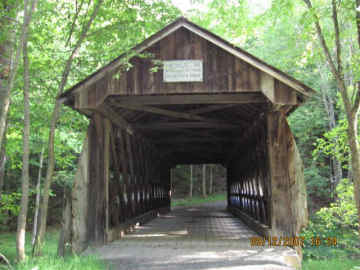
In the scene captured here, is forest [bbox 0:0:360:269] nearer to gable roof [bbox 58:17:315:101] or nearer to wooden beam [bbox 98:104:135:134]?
gable roof [bbox 58:17:315:101]

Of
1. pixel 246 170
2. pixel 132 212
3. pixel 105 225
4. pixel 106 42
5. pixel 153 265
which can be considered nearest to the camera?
pixel 153 265

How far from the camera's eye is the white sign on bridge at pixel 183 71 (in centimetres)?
610

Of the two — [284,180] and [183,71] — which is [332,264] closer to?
[284,180]

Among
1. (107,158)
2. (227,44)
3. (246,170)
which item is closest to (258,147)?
(246,170)

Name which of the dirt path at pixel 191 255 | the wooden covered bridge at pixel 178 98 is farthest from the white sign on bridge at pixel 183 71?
the dirt path at pixel 191 255

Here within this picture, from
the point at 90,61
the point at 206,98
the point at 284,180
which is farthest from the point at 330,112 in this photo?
the point at 90,61

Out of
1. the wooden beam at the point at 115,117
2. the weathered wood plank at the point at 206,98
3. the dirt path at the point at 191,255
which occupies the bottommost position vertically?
the dirt path at the point at 191,255

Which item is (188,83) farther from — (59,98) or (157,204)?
(157,204)

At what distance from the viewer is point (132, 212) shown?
9.02 metres

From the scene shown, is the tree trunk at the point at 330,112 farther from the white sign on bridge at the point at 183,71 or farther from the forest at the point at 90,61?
the white sign on bridge at the point at 183,71

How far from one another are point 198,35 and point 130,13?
1560 mm

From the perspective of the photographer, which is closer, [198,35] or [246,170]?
[198,35]

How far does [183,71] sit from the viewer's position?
20.1 ft
